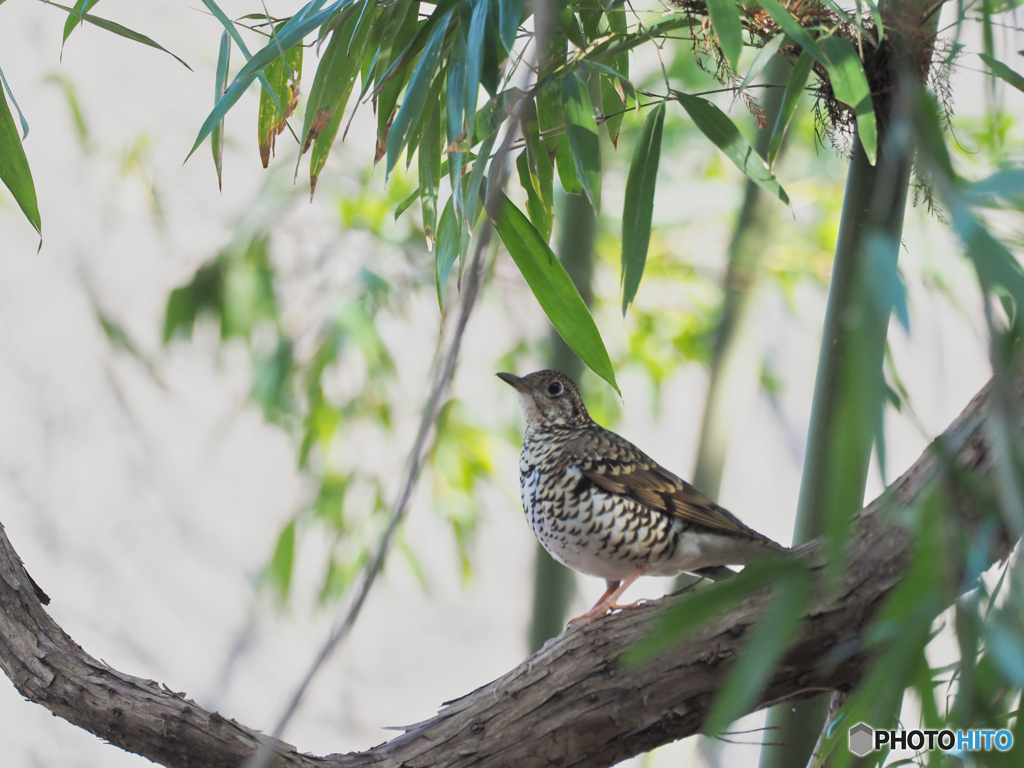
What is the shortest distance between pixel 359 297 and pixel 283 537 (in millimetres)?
735

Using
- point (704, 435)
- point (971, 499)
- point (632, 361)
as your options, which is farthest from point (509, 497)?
point (971, 499)

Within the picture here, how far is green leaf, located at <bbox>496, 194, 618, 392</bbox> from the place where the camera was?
→ 1.06 meters

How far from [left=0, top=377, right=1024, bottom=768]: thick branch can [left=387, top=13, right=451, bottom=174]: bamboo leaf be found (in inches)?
25.6

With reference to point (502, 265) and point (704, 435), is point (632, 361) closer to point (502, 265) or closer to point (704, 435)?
point (502, 265)

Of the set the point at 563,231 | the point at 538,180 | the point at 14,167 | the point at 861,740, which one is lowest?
the point at 861,740

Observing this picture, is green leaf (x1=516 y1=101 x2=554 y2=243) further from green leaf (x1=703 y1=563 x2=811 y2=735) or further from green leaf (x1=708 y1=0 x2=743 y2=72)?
green leaf (x1=703 y1=563 x2=811 y2=735)

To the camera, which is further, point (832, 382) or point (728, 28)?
point (832, 382)

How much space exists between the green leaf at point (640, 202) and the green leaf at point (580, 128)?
3.7 inches

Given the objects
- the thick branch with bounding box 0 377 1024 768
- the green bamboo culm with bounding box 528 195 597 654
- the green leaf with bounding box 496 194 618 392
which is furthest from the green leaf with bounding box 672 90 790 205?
the green bamboo culm with bounding box 528 195 597 654

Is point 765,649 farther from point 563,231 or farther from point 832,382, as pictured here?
point 563,231

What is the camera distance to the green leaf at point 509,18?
2.84ft

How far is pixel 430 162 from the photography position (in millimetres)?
1137

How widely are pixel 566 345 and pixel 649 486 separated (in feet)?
1.53

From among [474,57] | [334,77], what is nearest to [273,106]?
[334,77]
